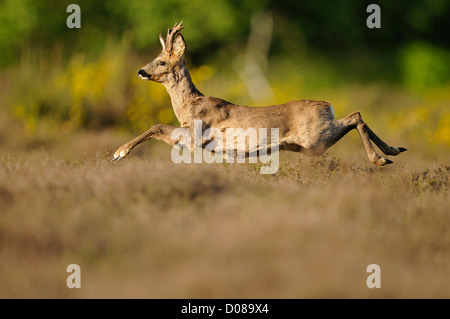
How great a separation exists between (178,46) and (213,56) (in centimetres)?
1575

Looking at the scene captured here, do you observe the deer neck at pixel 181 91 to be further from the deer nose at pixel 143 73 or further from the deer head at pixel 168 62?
the deer nose at pixel 143 73

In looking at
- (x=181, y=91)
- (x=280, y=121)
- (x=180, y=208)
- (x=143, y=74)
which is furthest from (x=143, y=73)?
(x=180, y=208)

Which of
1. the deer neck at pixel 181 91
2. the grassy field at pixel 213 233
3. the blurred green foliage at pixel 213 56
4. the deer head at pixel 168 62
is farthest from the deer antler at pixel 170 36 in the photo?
the blurred green foliage at pixel 213 56

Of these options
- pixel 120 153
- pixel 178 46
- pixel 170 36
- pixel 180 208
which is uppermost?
pixel 170 36

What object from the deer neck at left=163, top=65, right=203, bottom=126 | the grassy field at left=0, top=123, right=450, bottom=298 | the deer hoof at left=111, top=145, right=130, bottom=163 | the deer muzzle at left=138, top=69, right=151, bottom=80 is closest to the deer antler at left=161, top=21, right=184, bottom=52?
the deer neck at left=163, top=65, right=203, bottom=126

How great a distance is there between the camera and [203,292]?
430 centimetres

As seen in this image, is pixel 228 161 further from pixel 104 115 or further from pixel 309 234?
pixel 104 115

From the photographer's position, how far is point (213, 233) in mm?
5062

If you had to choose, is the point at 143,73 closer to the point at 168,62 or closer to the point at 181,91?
the point at 168,62

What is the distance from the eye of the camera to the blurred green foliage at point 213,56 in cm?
1346

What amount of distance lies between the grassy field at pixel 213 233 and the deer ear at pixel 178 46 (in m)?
1.73

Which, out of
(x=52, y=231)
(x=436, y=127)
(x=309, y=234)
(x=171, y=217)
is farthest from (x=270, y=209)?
(x=436, y=127)

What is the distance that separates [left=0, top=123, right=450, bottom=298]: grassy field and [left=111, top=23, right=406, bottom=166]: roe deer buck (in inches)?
22.7

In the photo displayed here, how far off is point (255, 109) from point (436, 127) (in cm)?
782
